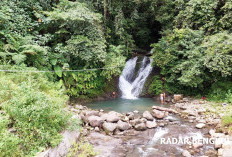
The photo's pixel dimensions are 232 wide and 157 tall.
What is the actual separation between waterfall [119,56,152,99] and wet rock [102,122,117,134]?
586 cm

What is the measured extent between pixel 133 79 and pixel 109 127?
24.0ft

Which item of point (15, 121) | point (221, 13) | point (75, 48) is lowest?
point (15, 121)

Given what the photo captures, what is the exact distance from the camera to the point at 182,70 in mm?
10430

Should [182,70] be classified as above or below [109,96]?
above

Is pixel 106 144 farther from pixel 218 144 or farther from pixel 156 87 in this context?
pixel 156 87

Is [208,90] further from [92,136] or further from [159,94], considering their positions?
[92,136]

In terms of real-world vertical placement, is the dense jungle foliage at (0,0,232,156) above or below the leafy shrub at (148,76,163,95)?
above

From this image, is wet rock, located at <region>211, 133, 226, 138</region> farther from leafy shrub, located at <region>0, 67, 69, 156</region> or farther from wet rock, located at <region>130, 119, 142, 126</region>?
leafy shrub, located at <region>0, 67, 69, 156</region>

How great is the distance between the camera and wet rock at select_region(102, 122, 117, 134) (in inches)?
254

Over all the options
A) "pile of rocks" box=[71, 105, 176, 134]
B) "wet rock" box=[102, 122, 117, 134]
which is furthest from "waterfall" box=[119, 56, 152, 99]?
"wet rock" box=[102, 122, 117, 134]

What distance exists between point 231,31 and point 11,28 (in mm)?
12284

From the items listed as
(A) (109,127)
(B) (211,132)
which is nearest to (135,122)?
(A) (109,127)

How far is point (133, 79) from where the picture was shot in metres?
13.4

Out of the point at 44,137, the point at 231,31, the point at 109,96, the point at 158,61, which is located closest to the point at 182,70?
the point at 158,61
